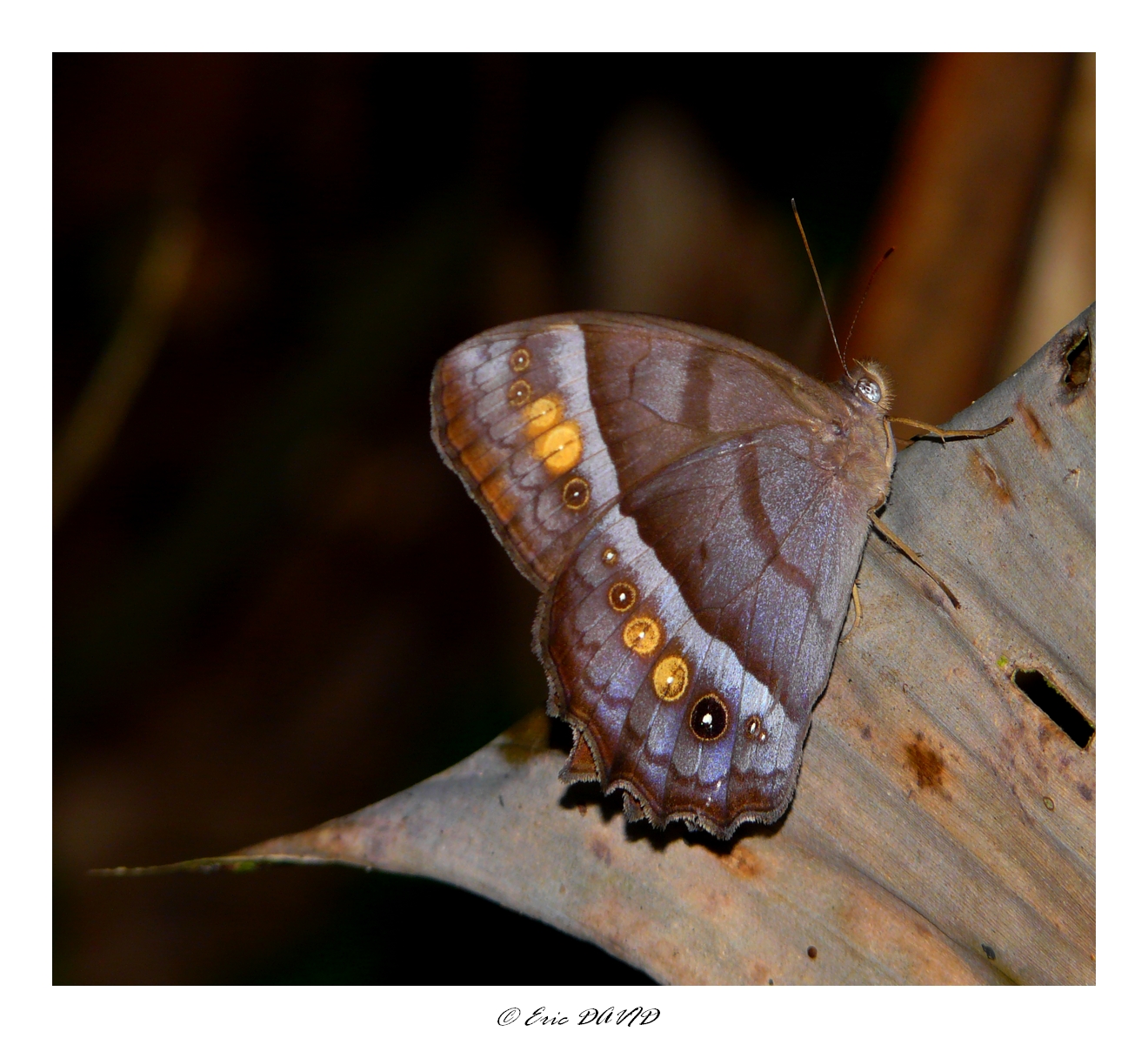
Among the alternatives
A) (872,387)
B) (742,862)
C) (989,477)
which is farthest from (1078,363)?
(742,862)

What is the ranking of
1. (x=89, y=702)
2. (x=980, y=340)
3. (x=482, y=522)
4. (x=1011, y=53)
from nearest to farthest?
(x=1011, y=53)
(x=980, y=340)
(x=89, y=702)
(x=482, y=522)

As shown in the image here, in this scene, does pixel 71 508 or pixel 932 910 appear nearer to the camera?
pixel 932 910

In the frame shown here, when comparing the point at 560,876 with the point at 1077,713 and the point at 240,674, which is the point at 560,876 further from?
the point at 240,674

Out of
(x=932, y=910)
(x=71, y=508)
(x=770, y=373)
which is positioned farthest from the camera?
(x=71, y=508)

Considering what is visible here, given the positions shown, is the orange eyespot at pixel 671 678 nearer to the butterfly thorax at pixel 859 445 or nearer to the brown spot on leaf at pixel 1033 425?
the butterfly thorax at pixel 859 445

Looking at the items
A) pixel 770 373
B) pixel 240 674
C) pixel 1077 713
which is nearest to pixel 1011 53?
pixel 770 373

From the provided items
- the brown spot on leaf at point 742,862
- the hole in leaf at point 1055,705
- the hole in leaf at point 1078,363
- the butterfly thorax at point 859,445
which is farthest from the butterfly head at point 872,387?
the brown spot on leaf at point 742,862

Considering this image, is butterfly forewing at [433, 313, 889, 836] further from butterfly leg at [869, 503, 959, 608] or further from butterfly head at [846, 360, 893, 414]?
butterfly head at [846, 360, 893, 414]
